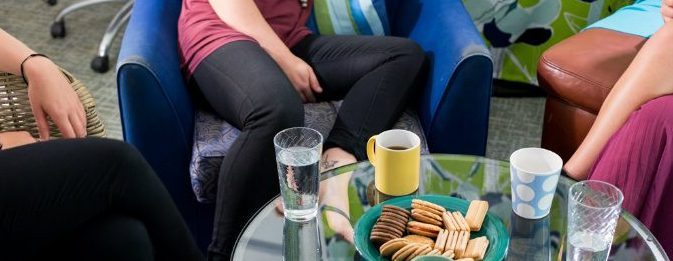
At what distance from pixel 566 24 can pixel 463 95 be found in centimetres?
82

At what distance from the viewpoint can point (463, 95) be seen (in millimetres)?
1615

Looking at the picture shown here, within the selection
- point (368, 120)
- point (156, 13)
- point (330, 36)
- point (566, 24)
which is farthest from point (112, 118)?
point (566, 24)

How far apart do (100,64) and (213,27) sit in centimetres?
104

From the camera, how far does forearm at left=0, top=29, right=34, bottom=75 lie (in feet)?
4.50

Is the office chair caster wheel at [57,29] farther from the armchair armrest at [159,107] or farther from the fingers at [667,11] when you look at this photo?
the fingers at [667,11]

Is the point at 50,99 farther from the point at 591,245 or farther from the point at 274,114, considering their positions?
the point at 591,245

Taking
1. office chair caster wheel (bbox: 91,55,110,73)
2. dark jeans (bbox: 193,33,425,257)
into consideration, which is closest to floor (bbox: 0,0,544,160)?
office chair caster wheel (bbox: 91,55,110,73)

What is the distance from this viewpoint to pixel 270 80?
157cm

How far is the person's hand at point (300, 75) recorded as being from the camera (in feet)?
5.47

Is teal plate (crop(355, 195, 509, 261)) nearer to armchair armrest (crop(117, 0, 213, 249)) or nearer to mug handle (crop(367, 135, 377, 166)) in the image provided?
mug handle (crop(367, 135, 377, 166))

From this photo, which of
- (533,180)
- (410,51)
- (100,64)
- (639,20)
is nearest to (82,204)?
(533,180)

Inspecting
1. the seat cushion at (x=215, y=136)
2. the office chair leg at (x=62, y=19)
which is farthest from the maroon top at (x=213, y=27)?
the office chair leg at (x=62, y=19)

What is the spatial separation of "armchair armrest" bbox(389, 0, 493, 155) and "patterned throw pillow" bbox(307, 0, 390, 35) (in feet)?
0.40

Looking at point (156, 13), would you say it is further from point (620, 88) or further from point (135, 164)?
point (620, 88)
